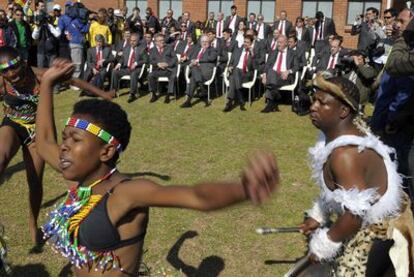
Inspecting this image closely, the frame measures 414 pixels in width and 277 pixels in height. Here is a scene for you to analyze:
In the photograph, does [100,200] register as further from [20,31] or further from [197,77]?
[20,31]

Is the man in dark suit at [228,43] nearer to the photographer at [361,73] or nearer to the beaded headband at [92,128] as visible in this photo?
the photographer at [361,73]

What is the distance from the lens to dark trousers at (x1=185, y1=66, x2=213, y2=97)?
1197 centimetres

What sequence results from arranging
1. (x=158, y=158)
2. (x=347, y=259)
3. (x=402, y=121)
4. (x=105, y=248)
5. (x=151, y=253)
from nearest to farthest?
(x=105, y=248) < (x=347, y=259) < (x=402, y=121) < (x=151, y=253) < (x=158, y=158)

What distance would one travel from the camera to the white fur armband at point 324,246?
2.97 m

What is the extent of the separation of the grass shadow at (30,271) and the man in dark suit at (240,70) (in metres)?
7.24

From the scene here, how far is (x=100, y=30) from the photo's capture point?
14.1 meters

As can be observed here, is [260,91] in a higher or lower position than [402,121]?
lower

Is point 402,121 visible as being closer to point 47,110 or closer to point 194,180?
point 47,110

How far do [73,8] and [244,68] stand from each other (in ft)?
18.0

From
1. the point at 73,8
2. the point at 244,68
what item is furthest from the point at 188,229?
the point at 73,8

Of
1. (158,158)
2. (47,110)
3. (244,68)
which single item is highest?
(47,110)

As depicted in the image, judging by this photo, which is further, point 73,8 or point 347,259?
point 73,8

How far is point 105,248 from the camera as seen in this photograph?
2.37 meters

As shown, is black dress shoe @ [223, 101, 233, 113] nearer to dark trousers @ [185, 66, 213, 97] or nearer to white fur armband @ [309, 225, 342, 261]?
dark trousers @ [185, 66, 213, 97]
